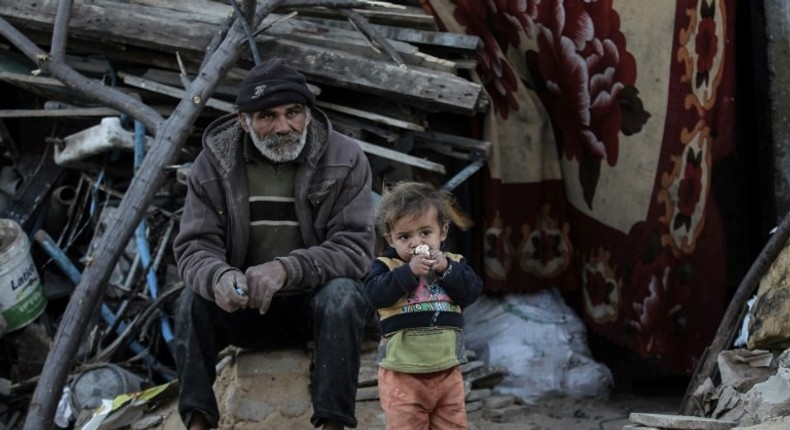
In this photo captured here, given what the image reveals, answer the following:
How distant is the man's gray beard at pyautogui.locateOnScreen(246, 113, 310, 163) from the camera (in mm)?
4703

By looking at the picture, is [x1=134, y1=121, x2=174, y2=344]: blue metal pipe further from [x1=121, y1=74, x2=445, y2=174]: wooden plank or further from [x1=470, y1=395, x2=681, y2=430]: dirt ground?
[x1=470, y1=395, x2=681, y2=430]: dirt ground

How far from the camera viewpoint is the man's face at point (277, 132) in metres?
4.70

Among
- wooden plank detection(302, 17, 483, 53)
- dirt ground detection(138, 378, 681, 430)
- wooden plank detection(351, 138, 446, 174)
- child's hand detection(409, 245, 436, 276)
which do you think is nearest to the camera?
child's hand detection(409, 245, 436, 276)

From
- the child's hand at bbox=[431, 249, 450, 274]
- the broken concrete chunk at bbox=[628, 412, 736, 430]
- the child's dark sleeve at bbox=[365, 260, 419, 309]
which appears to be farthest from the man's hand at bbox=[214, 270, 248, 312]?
the broken concrete chunk at bbox=[628, 412, 736, 430]

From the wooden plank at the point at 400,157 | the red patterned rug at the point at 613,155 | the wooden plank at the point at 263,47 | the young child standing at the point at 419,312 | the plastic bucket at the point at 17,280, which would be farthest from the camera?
the plastic bucket at the point at 17,280

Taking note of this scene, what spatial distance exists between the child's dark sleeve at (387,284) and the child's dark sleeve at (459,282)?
10 cm

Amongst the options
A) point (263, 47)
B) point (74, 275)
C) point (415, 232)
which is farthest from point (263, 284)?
point (74, 275)

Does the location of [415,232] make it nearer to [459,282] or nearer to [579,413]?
[459,282]

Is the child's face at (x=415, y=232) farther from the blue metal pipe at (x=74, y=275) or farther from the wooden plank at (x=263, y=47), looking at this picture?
the blue metal pipe at (x=74, y=275)

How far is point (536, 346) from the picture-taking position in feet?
24.1

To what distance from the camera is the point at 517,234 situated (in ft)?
24.8

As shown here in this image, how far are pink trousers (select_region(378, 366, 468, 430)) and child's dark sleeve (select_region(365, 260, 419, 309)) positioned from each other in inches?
9.9

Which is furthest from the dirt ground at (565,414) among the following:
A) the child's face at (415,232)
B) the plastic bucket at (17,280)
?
the plastic bucket at (17,280)

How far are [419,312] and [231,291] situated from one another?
23.9 inches
